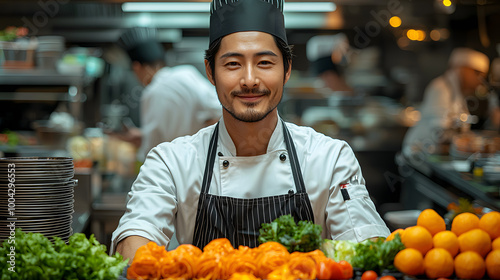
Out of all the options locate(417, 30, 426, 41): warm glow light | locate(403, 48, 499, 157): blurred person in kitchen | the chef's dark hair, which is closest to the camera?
the chef's dark hair

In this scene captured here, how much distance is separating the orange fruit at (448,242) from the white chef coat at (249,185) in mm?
422

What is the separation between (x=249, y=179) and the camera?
1.88 m

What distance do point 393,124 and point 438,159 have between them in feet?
6.37

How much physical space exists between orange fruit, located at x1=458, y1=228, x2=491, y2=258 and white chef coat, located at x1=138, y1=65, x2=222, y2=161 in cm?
301

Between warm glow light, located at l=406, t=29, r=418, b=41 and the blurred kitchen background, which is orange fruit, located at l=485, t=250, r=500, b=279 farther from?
warm glow light, located at l=406, t=29, r=418, b=41

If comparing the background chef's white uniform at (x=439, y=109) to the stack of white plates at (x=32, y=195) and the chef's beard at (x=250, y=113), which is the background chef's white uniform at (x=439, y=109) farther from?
the stack of white plates at (x=32, y=195)

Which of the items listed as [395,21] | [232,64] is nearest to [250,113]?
[232,64]

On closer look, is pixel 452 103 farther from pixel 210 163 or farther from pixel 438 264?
pixel 438 264

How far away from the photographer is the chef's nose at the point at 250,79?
171 centimetres

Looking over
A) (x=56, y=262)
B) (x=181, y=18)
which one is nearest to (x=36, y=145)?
(x=181, y=18)

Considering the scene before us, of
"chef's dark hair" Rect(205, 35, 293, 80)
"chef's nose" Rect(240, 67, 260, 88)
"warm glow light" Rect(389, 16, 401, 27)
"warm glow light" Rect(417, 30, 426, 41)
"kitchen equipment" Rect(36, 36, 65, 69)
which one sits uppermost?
"warm glow light" Rect(389, 16, 401, 27)

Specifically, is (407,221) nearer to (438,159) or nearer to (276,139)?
(438,159)

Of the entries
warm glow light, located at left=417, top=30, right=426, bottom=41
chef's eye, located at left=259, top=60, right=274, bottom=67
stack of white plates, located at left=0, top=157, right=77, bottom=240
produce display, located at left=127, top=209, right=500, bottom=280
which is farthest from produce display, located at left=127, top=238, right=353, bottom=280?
warm glow light, located at left=417, top=30, right=426, bottom=41

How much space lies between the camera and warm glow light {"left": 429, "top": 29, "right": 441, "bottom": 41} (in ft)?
24.3
